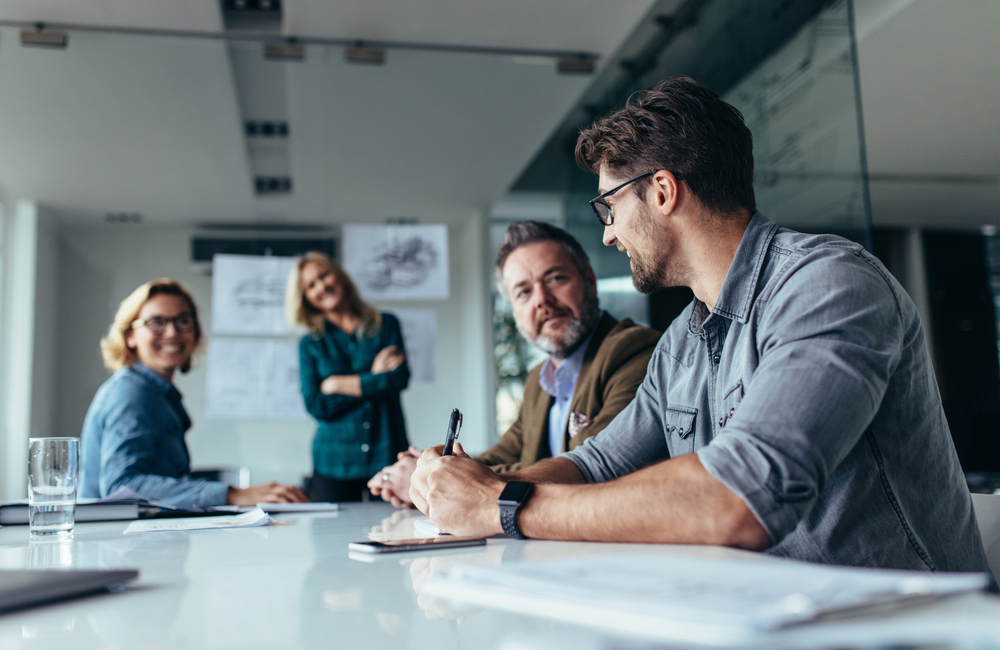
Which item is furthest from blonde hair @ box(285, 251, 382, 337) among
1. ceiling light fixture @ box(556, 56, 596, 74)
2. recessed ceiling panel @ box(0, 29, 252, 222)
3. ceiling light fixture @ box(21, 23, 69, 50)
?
ceiling light fixture @ box(556, 56, 596, 74)

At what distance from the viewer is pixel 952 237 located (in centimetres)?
232

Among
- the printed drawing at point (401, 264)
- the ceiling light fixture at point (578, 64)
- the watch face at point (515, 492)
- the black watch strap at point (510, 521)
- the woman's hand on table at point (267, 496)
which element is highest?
the ceiling light fixture at point (578, 64)

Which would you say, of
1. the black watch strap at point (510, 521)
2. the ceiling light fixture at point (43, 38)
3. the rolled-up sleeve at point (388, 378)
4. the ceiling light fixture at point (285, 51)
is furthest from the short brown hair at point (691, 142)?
the ceiling light fixture at point (43, 38)

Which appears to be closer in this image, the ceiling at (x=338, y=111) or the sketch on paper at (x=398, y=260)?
the ceiling at (x=338, y=111)

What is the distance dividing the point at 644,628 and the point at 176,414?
2319 millimetres

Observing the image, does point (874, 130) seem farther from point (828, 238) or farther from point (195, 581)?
point (195, 581)

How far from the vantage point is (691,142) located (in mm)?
1323

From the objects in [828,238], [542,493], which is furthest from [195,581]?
[828,238]

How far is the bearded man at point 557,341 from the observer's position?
1856 millimetres

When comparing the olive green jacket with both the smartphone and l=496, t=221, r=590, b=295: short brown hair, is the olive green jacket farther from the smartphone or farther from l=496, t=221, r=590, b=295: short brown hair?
the smartphone

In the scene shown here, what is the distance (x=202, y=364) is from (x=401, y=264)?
1076mm

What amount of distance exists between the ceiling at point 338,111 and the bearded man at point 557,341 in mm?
1206

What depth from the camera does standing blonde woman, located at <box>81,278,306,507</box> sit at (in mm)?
1972

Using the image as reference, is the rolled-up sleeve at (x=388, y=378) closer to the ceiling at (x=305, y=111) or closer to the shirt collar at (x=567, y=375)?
the ceiling at (x=305, y=111)
